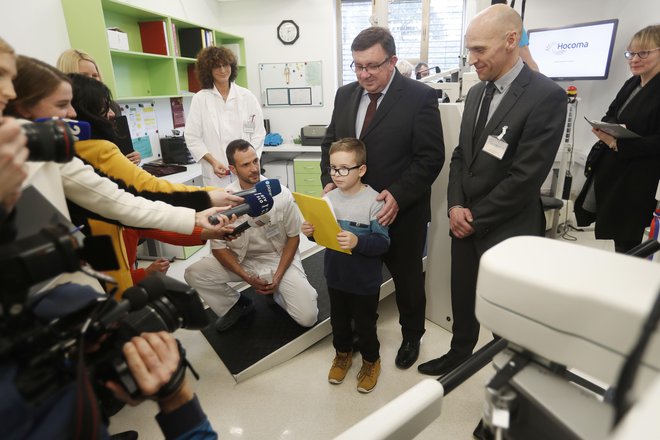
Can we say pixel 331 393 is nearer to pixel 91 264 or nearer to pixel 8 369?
pixel 91 264

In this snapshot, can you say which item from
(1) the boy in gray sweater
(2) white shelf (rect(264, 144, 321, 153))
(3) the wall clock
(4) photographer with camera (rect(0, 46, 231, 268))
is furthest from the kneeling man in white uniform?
(3) the wall clock

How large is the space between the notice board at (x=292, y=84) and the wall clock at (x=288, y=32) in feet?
0.95

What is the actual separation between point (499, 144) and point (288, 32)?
14.1 feet

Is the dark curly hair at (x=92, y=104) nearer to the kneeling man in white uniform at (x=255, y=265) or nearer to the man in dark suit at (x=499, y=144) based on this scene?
the kneeling man in white uniform at (x=255, y=265)

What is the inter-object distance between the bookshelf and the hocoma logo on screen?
3.67 m

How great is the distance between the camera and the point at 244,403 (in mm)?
1914

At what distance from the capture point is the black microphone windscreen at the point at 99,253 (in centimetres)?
71

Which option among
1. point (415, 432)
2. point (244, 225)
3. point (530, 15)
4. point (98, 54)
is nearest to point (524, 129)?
point (244, 225)

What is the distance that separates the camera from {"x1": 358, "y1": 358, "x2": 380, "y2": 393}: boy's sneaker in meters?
1.94

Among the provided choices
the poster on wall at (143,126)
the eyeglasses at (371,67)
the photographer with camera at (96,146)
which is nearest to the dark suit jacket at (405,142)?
the eyeglasses at (371,67)

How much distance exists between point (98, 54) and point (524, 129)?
2.99 m

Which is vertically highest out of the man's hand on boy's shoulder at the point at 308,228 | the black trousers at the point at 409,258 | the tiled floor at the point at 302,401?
the man's hand on boy's shoulder at the point at 308,228

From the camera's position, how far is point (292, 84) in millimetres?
5309

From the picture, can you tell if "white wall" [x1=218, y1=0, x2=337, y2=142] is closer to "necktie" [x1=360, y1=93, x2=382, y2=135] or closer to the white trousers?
the white trousers
